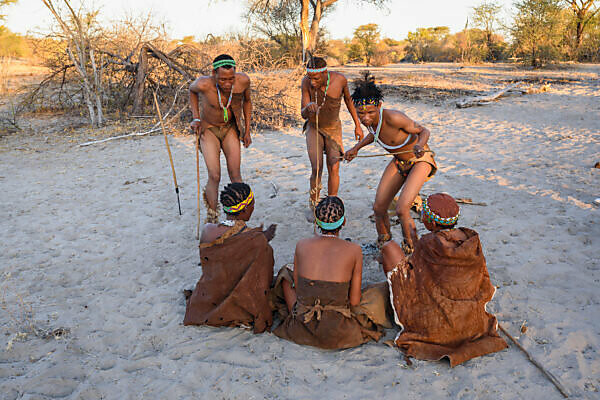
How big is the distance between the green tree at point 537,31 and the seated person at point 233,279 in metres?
18.4

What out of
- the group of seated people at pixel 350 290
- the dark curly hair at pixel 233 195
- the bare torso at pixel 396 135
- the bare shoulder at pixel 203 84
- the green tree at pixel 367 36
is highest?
the green tree at pixel 367 36

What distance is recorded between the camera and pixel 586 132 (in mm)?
7609

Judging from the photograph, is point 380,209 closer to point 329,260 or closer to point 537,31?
point 329,260

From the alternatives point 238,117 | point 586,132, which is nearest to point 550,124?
point 586,132

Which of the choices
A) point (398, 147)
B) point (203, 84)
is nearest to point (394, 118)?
point (398, 147)

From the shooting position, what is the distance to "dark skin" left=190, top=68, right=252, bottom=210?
407 centimetres

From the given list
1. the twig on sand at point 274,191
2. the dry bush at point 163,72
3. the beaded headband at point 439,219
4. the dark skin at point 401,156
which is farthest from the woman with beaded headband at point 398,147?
the dry bush at point 163,72

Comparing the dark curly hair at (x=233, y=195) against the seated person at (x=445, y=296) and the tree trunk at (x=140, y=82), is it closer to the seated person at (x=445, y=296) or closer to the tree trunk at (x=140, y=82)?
the seated person at (x=445, y=296)

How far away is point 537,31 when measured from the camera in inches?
721

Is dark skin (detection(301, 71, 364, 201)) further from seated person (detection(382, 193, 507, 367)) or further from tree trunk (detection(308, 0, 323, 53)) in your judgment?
tree trunk (detection(308, 0, 323, 53))

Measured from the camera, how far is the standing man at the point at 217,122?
4.09m

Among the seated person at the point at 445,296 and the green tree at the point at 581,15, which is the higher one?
the green tree at the point at 581,15

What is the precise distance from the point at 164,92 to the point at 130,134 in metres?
2.63

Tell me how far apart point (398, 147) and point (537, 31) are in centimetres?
1919
